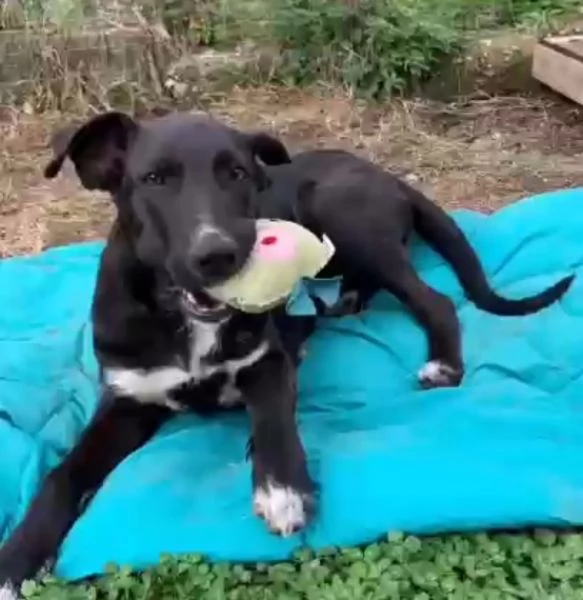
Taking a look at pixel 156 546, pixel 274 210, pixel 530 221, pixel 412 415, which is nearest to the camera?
pixel 156 546

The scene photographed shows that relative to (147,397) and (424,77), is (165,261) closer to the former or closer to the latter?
(147,397)

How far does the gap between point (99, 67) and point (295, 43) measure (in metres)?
1.00

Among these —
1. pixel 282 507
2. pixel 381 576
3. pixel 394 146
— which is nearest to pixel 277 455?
pixel 282 507

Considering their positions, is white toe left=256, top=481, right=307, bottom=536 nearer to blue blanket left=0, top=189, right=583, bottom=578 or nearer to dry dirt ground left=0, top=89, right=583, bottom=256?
blue blanket left=0, top=189, right=583, bottom=578

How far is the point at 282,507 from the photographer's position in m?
2.77

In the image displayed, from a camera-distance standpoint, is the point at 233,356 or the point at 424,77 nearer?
the point at 233,356

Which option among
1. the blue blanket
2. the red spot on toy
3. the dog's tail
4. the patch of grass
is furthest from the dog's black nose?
the patch of grass

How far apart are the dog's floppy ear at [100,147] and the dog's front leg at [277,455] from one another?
599 millimetres

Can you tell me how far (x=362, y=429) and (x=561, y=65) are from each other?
11.4ft

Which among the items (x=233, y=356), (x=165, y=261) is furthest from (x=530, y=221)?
(x=165, y=261)

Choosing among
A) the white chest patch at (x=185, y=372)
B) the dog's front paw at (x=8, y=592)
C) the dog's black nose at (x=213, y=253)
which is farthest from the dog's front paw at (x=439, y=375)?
the dog's front paw at (x=8, y=592)

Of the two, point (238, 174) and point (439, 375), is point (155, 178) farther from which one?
point (439, 375)

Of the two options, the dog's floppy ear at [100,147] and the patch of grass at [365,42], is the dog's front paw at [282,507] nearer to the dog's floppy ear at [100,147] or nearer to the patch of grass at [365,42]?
the dog's floppy ear at [100,147]

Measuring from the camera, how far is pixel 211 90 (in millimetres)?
6469
